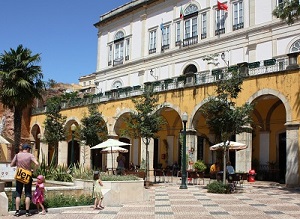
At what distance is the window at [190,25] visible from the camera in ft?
Answer: 106

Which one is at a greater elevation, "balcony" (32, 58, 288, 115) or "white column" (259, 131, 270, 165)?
"balcony" (32, 58, 288, 115)

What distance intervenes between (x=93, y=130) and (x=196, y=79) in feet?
25.9

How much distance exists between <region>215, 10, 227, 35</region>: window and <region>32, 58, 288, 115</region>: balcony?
4205mm

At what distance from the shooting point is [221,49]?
30266 mm

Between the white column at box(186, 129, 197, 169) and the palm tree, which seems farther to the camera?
the palm tree

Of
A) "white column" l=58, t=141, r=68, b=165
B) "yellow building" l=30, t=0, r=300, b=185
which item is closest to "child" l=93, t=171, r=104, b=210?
"yellow building" l=30, t=0, r=300, b=185

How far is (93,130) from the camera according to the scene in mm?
27953

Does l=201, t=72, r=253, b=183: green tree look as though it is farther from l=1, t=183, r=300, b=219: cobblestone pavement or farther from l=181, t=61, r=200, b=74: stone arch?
l=181, t=61, r=200, b=74: stone arch

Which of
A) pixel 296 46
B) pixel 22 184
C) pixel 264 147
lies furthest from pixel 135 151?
pixel 22 184

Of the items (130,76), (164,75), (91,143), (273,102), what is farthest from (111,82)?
(273,102)

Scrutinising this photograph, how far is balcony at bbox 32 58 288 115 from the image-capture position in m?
21.1

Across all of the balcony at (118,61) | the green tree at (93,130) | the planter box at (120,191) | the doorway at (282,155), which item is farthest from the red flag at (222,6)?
the planter box at (120,191)

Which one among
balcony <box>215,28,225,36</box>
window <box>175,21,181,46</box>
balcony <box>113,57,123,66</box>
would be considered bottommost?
balcony <box>113,57,123,66</box>

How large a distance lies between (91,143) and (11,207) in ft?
55.9
